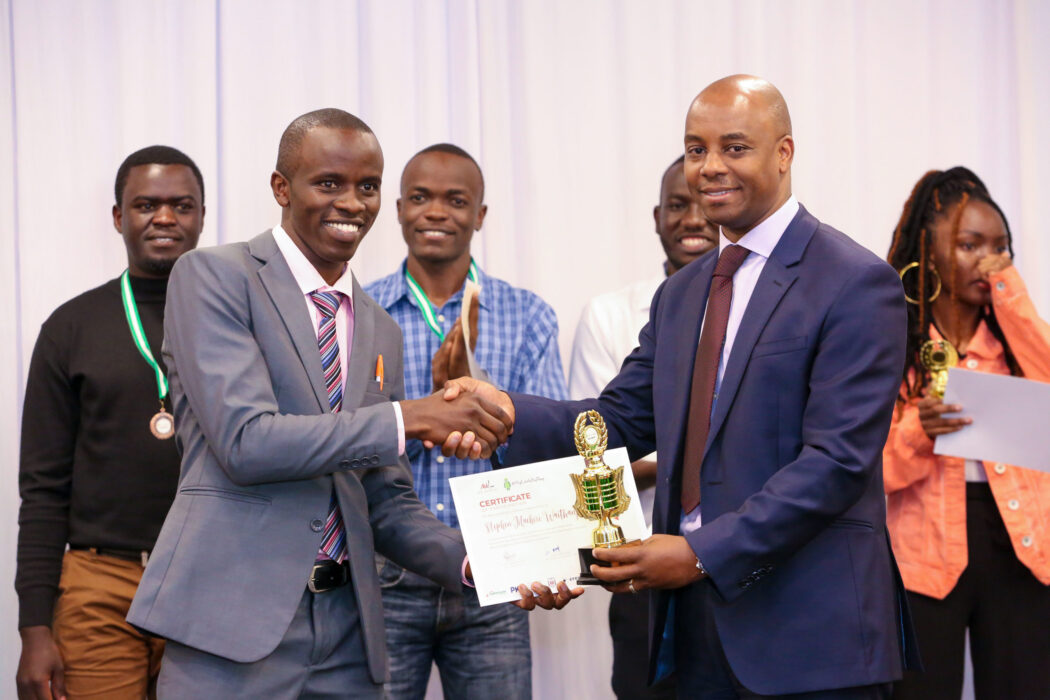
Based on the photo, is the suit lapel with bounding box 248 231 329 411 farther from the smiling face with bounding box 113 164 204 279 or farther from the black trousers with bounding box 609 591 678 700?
the black trousers with bounding box 609 591 678 700

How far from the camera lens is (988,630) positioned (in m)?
3.77

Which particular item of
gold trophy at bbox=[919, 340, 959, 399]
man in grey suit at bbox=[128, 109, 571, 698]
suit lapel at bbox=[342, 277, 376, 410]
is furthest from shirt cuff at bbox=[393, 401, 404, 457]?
gold trophy at bbox=[919, 340, 959, 399]

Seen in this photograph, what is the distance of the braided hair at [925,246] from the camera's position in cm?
410

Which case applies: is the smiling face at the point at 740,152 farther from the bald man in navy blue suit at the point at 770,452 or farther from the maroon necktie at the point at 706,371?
the maroon necktie at the point at 706,371

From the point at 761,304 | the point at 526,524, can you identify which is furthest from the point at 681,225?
the point at 526,524

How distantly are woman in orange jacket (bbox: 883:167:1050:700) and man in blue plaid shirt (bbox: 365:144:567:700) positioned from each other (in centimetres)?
135

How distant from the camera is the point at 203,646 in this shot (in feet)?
7.76

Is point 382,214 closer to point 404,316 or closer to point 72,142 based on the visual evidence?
point 404,316

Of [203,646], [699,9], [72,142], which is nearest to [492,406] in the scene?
[203,646]

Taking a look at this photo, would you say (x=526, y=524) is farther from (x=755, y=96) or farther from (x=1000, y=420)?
(x=1000, y=420)

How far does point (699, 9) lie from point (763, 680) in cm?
380

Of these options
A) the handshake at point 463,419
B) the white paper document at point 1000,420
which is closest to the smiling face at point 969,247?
the white paper document at point 1000,420

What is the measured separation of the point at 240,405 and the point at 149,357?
4.50 feet

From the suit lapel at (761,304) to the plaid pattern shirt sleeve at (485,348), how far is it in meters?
1.42
